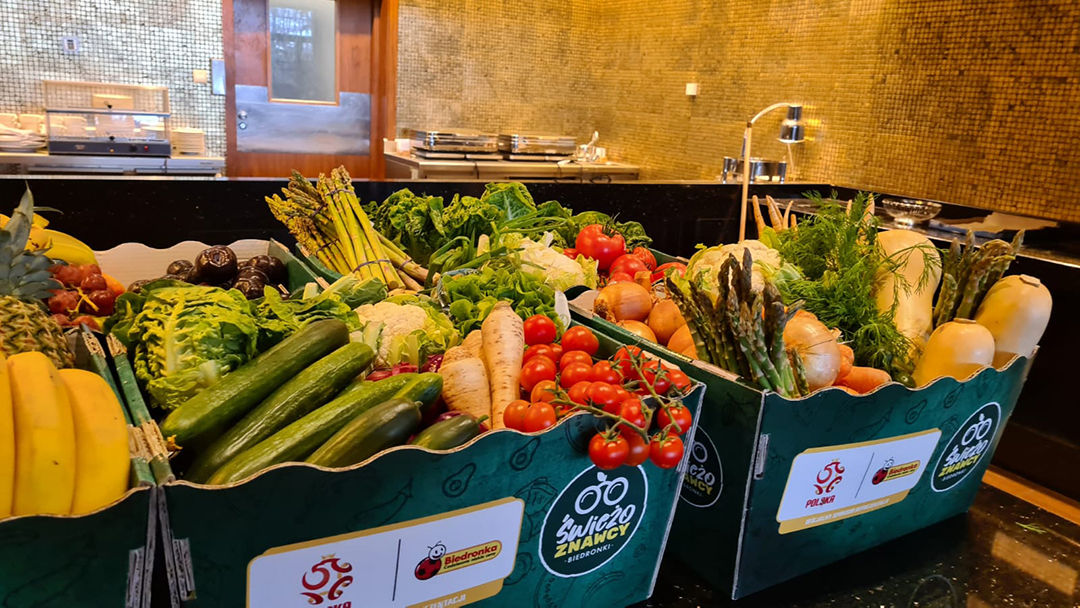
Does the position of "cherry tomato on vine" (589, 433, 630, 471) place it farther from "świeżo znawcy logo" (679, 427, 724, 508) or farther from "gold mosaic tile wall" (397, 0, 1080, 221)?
"gold mosaic tile wall" (397, 0, 1080, 221)

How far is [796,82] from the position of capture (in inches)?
201

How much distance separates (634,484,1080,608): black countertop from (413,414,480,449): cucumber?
0.41 metres

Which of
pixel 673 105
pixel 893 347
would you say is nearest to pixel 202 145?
pixel 673 105

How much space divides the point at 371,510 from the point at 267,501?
0.11m

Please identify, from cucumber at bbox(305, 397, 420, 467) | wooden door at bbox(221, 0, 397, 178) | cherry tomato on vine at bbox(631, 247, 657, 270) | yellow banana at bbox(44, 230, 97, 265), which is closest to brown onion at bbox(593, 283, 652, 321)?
cherry tomato on vine at bbox(631, 247, 657, 270)

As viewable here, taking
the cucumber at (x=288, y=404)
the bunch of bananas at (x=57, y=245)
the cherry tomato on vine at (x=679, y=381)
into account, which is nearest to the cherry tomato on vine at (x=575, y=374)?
→ the cherry tomato on vine at (x=679, y=381)

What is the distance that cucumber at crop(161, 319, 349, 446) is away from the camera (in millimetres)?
994

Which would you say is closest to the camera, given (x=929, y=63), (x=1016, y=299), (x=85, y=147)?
(x=1016, y=299)

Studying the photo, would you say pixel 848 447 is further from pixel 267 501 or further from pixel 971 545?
pixel 267 501

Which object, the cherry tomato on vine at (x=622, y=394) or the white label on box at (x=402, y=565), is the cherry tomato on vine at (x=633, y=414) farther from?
the white label on box at (x=402, y=565)

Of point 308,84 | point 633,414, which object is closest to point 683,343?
point 633,414

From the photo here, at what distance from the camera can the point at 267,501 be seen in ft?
2.51

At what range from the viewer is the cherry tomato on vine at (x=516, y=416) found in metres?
0.97

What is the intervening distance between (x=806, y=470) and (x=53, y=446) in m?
0.97
